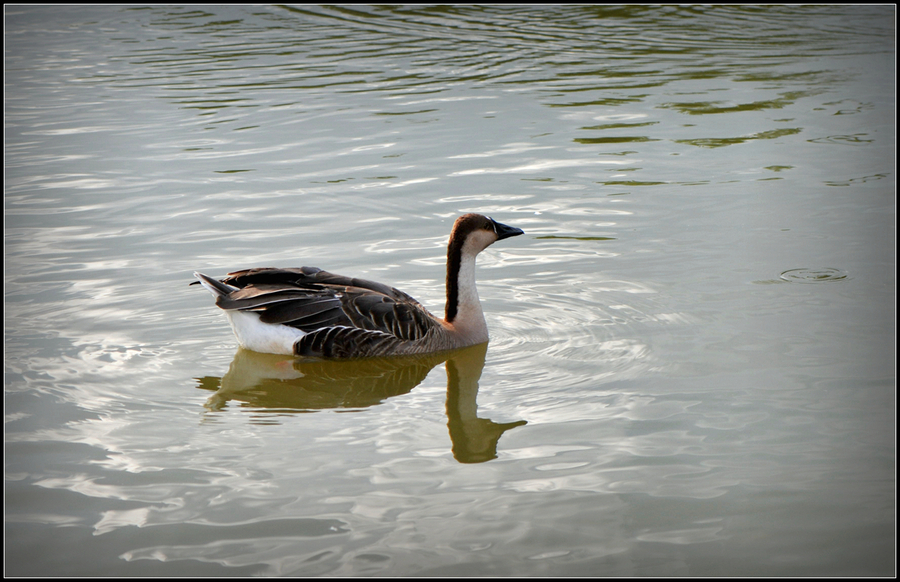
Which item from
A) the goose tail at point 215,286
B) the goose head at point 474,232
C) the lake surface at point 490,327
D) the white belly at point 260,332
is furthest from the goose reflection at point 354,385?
the goose head at point 474,232

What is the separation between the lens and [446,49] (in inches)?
944

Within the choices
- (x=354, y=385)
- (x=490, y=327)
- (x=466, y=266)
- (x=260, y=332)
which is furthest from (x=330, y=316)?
(x=490, y=327)

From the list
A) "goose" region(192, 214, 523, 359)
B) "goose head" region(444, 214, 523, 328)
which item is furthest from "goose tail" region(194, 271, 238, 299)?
"goose head" region(444, 214, 523, 328)

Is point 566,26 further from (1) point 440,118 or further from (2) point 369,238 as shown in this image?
(2) point 369,238

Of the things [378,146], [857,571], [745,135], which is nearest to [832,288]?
[857,571]

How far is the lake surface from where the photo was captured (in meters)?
5.45

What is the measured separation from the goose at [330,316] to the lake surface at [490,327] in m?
0.21

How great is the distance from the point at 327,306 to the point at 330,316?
0.09m

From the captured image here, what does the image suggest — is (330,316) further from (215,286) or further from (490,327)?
(490,327)

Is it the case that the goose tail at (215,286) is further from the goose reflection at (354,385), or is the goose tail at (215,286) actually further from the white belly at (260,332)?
the goose reflection at (354,385)

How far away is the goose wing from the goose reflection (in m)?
0.26

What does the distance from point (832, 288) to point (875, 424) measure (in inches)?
112

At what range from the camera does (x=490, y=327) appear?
9008mm

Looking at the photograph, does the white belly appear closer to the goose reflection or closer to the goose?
the goose
